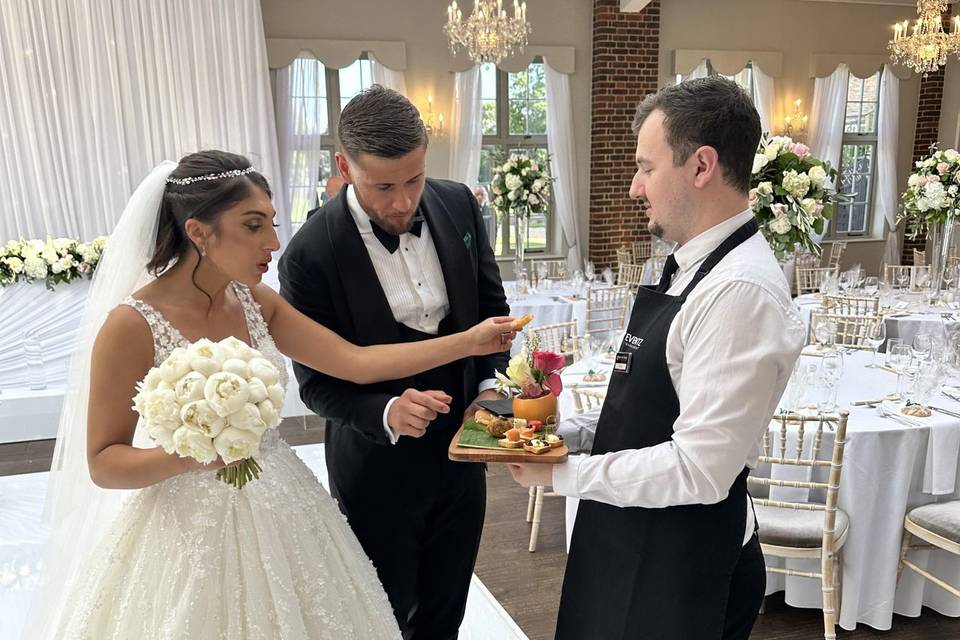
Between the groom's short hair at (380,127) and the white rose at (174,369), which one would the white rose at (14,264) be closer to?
the groom's short hair at (380,127)

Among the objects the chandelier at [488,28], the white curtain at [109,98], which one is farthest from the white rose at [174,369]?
the white curtain at [109,98]

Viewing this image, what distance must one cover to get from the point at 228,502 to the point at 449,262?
34.3 inches

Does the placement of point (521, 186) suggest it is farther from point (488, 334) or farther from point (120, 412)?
point (120, 412)

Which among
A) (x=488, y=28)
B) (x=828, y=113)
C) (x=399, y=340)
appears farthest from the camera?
(x=828, y=113)

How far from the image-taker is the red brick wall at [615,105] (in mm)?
9680

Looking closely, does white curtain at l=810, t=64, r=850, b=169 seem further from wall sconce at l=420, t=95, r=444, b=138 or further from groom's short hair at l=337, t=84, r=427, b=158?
groom's short hair at l=337, t=84, r=427, b=158

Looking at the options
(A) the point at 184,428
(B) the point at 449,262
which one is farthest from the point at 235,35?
(A) the point at 184,428

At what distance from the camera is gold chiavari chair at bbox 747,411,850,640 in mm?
2889

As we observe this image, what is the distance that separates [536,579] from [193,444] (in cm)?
258

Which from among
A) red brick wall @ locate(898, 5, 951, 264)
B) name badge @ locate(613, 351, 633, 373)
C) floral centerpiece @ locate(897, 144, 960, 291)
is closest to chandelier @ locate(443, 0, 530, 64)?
floral centerpiece @ locate(897, 144, 960, 291)

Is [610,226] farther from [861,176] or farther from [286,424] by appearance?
[286,424]

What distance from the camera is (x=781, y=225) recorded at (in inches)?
133

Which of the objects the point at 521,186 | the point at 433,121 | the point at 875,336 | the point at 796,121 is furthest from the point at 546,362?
the point at 796,121

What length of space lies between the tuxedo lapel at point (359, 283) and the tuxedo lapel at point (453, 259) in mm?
190
